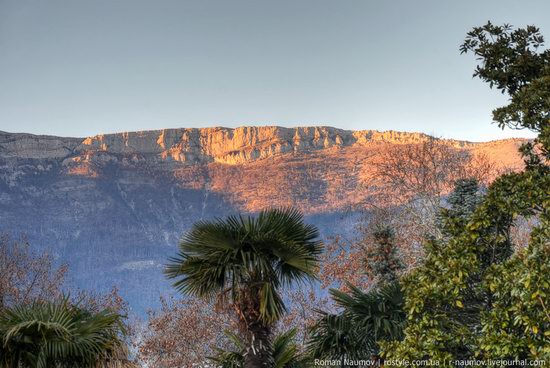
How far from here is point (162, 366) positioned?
29172mm

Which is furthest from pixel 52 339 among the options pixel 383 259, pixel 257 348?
pixel 383 259

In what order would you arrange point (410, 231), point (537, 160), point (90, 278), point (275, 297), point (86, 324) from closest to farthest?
point (537, 160) < point (86, 324) < point (275, 297) < point (410, 231) < point (90, 278)

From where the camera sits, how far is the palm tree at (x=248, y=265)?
1052cm

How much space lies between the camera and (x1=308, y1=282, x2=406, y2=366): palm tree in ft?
38.5

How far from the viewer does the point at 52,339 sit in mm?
8414

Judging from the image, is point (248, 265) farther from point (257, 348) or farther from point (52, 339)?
point (52, 339)

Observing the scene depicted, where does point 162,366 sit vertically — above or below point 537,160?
below

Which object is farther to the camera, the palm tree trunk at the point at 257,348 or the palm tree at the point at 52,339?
the palm tree trunk at the point at 257,348

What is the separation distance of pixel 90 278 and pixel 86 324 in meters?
198

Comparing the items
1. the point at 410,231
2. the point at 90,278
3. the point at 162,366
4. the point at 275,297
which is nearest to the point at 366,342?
the point at 275,297

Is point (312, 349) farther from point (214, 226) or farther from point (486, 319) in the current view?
point (486, 319)

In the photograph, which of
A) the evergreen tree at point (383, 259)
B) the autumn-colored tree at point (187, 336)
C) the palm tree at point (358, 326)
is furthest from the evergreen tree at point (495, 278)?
the autumn-colored tree at point (187, 336)

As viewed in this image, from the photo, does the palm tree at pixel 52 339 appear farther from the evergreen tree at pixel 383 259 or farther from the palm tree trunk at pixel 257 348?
the evergreen tree at pixel 383 259

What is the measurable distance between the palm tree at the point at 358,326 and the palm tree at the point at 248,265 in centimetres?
155
